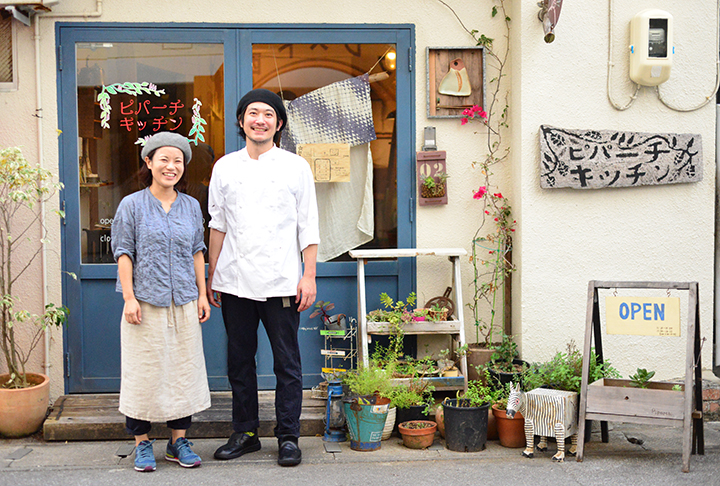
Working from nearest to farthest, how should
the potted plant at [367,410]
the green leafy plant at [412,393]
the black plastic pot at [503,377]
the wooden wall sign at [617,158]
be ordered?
1. the potted plant at [367,410]
2. the green leafy plant at [412,393]
3. the black plastic pot at [503,377]
4. the wooden wall sign at [617,158]

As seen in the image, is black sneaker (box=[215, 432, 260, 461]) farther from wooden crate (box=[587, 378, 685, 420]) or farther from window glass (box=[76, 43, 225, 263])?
wooden crate (box=[587, 378, 685, 420])

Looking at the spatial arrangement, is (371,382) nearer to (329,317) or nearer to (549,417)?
(329,317)

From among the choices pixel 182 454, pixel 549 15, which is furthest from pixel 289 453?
pixel 549 15

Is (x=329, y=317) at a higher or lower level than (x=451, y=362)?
higher

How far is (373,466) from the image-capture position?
13.1 feet

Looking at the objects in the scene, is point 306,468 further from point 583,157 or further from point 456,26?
point 456,26

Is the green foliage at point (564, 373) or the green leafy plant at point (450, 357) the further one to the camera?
the green leafy plant at point (450, 357)

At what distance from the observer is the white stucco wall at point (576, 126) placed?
4.91 meters

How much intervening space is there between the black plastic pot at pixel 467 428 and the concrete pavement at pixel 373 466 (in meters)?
0.06

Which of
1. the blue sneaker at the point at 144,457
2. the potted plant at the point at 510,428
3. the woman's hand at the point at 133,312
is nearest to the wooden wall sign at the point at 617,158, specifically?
the potted plant at the point at 510,428

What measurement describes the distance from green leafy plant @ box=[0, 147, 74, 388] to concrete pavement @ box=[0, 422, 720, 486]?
0.71 m

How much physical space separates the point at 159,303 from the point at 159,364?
1.15ft

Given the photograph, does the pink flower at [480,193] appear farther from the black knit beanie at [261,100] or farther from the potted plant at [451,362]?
the black knit beanie at [261,100]

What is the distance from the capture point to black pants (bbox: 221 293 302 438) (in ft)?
13.2
